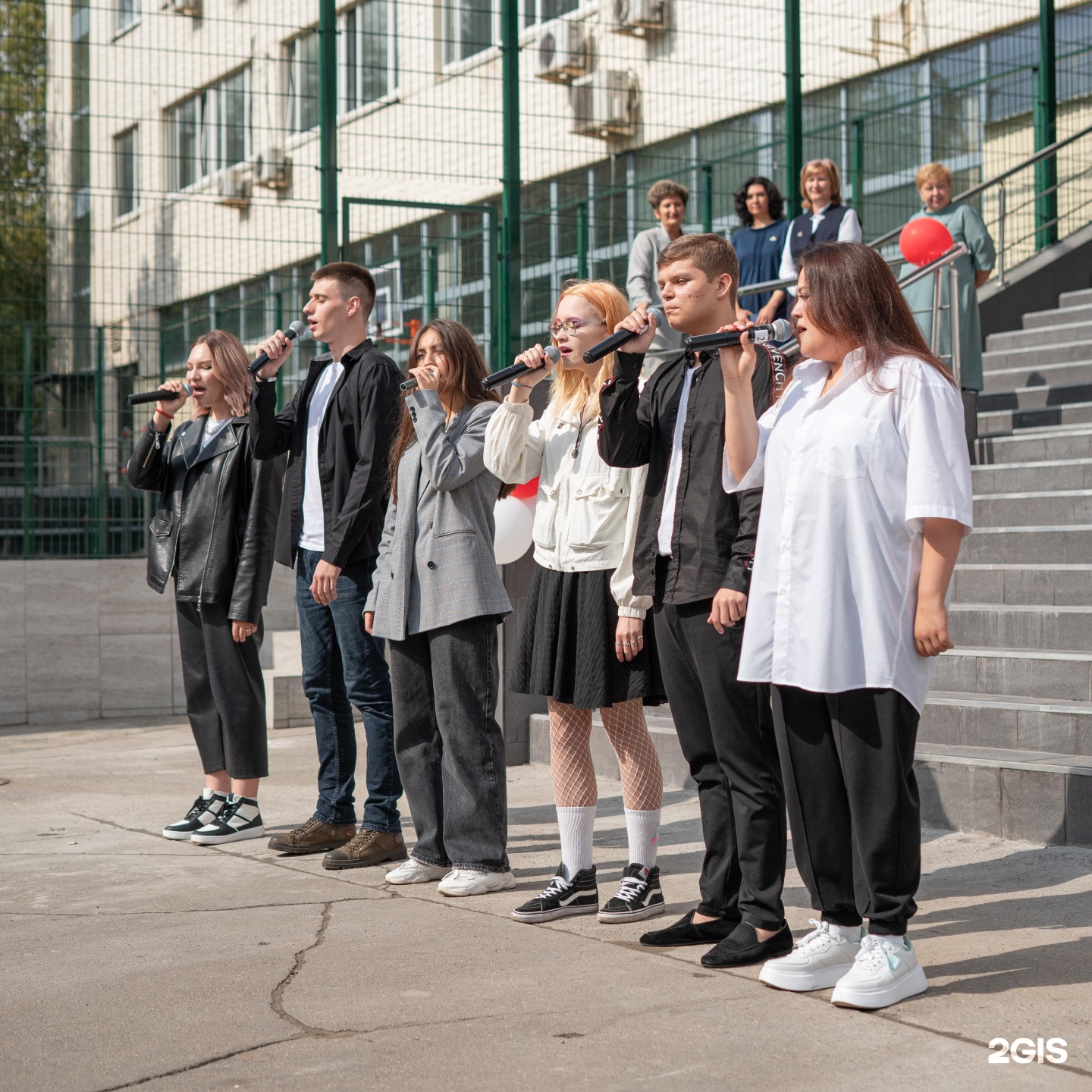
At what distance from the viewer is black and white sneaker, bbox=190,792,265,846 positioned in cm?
579

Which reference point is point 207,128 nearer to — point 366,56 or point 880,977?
point 366,56

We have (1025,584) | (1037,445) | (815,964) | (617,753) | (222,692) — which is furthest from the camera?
(1037,445)

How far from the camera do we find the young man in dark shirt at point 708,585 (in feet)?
12.7

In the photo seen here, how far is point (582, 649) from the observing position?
448 centimetres

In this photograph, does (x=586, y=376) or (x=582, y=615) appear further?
(x=586, y=376)

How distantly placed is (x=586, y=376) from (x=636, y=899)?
165 cm

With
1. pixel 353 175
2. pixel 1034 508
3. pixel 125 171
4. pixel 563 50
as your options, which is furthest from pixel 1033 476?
pixel 563 50

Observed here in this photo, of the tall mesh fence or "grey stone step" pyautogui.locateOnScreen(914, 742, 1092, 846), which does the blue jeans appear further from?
the tall mesh fence

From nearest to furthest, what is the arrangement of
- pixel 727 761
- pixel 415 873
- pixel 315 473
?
pixel 727 761
pixel 415 873
pixel 315 473

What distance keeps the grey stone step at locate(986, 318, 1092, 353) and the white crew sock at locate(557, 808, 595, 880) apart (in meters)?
6.51

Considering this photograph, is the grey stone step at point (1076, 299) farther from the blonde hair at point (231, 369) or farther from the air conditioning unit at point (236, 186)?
the blonde hair at point (231, 369)

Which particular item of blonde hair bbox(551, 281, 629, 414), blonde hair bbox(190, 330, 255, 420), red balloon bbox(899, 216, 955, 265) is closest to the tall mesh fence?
red balloon bbox(899, 216, 955, 265)

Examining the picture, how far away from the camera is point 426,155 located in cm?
1143

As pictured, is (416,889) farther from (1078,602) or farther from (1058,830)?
(1078,602)
